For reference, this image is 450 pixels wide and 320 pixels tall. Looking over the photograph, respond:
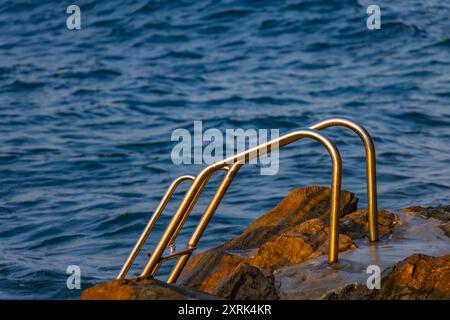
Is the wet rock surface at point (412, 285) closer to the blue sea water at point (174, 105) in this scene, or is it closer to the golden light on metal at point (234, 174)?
the golden light on metal at point (234, 174)

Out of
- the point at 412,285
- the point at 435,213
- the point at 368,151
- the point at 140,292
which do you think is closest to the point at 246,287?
the point at 140,292

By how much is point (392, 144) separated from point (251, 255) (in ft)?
21.9

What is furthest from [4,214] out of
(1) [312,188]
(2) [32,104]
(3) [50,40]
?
(3) [50,40]

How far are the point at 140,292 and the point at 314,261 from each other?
125 cm

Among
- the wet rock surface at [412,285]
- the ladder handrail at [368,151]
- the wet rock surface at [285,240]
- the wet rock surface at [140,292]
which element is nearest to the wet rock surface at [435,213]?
the wet rock surface at [285,240]

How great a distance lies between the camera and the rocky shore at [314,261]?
4.86m

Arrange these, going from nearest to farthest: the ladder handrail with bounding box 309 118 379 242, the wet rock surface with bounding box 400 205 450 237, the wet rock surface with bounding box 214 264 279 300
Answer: the wet rock surface with bounding box 214 264 279 300
the ladder handrail with bounding box 309 118 379 242
the wet rock surface with bounding box 400 205 450 237

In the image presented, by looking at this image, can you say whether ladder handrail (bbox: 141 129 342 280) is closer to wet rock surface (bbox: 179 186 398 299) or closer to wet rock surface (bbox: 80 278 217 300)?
wet rock surface (bbox: 80 278 217 300)

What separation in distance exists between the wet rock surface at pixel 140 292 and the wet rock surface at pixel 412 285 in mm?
746

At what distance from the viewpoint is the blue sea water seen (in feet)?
31.5

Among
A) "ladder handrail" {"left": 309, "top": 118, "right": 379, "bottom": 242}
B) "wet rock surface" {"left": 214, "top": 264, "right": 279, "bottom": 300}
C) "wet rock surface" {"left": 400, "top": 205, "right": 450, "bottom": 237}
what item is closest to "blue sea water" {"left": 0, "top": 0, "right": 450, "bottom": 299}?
"wet rock surface" {"left": 400, "top": 205, "right": 450, "bottom": 237}

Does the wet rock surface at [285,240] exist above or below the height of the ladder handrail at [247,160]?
below

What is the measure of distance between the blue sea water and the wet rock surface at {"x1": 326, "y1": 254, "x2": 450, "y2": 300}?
3252mm
